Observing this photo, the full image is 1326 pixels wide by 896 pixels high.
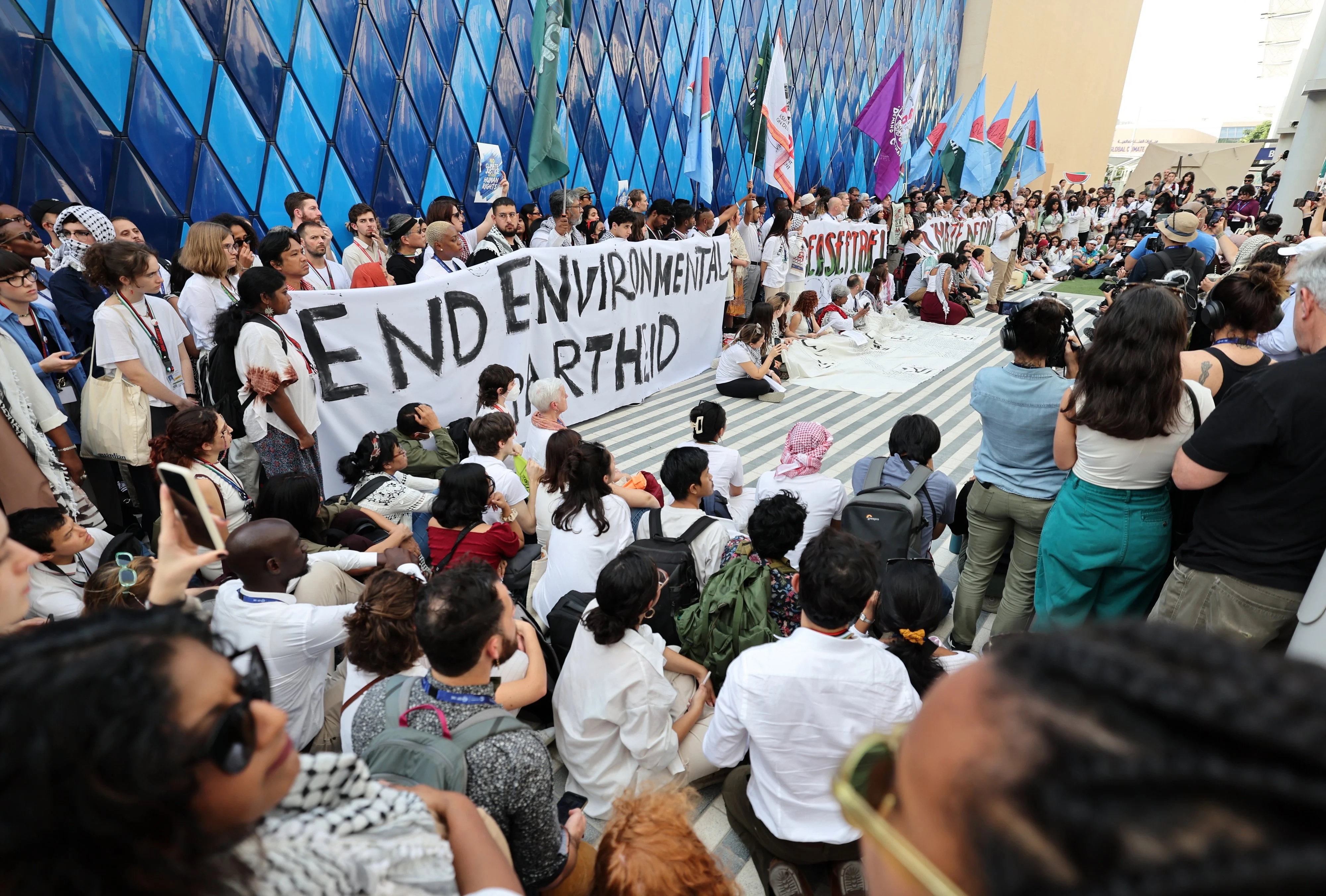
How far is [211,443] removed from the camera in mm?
2840

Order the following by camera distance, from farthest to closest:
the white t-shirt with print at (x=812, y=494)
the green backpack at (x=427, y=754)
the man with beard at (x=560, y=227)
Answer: the man with beard at (x=560, y=227)
the white t-shirt with print at (x=812, y=494)
the green backpack at (x=427, y=754)

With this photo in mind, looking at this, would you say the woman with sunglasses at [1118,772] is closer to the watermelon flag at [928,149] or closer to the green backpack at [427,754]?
the green backpack at [427,754]

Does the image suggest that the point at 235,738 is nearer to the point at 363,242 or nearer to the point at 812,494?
the point at 812,494

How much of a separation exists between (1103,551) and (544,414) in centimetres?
304

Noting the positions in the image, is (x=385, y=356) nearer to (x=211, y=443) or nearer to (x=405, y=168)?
(x=211, y=443)

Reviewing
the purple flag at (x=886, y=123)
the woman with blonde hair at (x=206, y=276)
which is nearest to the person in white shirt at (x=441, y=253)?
the woman with blonde hair at (x=206, y=276)

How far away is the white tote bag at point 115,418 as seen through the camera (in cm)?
346

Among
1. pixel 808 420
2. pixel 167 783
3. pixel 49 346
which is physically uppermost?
pixel 167 783

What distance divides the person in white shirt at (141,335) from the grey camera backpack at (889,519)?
11.2 ft

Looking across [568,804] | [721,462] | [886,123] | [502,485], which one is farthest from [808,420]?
[886,123]

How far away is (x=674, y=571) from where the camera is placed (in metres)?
2.83

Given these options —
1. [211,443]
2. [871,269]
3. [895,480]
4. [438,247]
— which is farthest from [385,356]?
[871,269]

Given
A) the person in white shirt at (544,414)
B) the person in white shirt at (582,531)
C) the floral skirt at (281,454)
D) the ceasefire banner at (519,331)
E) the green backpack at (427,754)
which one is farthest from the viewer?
the ceasefire banner at (519,331)

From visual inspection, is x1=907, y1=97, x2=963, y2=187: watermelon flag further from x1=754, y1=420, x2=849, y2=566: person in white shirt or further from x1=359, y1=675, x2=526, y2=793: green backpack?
x1=359, y1=675, x2=526, y2=793: green backpack
